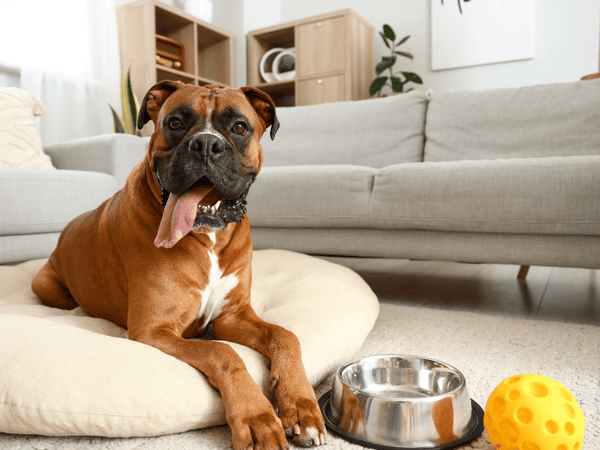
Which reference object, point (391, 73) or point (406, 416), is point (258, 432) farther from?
point (391, 73)

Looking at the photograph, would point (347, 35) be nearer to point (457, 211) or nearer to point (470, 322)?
point (457, 211)

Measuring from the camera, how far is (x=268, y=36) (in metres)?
5.23

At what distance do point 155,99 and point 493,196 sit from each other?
3.98 feet

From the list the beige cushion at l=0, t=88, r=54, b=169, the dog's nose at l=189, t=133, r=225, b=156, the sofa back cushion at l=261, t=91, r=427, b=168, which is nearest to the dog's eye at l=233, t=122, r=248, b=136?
the dog's nose at l=189, t=133, r=225, b=156

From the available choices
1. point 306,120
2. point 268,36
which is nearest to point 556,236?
point 306,120

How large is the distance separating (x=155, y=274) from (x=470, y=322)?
3.81ft

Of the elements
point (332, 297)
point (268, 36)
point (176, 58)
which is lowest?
point (332, 297)

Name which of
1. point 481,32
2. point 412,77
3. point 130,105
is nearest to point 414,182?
point 130,105

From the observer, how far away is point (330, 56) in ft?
15.4

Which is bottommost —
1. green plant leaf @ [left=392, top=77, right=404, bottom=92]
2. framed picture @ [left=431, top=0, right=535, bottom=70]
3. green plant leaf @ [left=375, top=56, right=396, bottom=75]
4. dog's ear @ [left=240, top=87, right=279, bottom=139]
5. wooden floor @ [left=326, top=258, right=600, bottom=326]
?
A: wooden floor @ [left=326, top=258, right=600, bottom=326]

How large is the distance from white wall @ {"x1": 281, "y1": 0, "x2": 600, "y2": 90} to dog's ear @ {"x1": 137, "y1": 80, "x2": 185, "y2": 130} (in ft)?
13.2

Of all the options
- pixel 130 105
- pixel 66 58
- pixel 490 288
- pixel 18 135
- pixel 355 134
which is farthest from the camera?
pixel 66 58

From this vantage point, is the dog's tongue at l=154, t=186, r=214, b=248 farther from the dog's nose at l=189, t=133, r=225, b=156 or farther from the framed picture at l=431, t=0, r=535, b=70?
the framed picture at l=431, t=0, r=535, b=70

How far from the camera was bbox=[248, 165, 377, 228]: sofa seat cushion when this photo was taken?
1991mm
